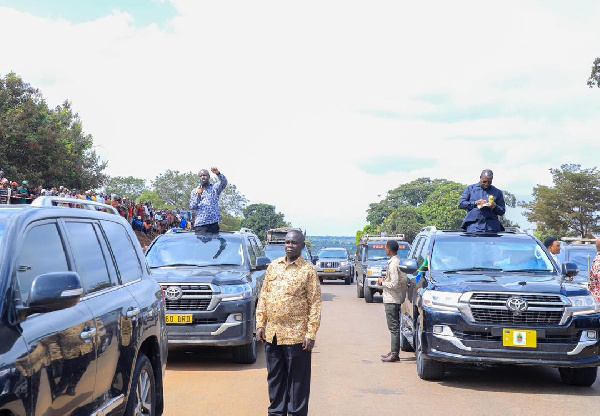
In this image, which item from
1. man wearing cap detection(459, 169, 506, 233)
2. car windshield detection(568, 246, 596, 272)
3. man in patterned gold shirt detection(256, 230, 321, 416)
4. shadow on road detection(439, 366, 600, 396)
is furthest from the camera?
car windshield detection(568, 246, 596, 272)

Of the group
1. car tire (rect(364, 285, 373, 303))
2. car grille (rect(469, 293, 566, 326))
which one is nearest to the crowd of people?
car tire (rect(364, 285, 373, 303))

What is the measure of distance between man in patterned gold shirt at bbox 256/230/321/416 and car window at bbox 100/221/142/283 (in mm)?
1135

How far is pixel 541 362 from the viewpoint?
755 centimetres

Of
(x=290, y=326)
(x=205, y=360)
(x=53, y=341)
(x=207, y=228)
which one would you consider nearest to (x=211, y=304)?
(x=205, y=360)

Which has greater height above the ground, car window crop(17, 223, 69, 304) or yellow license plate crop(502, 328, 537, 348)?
car window crop(17, 223, 69, 304)

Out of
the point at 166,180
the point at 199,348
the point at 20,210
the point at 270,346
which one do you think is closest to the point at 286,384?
the point at 270,346

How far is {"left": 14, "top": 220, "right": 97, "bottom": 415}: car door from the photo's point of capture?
3.27 meters

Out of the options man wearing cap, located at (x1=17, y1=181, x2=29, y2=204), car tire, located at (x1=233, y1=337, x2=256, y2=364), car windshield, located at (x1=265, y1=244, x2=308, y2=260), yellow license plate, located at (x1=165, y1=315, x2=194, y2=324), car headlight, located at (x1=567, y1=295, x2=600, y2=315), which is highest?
man wearing cap, located at (x1=17, y1=181, x2=29, y2=204)

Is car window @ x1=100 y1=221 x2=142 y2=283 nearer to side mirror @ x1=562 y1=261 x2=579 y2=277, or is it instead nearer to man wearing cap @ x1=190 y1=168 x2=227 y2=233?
side mirror @ x1=562 y1=261 x2=579 y2=277

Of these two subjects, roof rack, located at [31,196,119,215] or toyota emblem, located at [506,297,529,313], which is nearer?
roof rack, located at [31,196,119,215]

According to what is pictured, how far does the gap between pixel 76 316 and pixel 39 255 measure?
416 mm

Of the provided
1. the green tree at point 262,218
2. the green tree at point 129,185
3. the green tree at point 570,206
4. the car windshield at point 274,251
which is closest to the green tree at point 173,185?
the green tree at point 129,185

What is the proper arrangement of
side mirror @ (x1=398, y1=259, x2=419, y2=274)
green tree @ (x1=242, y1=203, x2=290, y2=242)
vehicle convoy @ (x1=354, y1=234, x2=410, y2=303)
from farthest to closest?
green tree @ (x1=242, y1=203, x2=290, y2=242), vehicle convoy @ (x1=354, y1=234, x2=410, y2=303), side mirror @ (x1=398, y1=259, x2=419, y2=274)

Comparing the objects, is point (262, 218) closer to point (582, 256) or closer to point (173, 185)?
point (173, 185)
